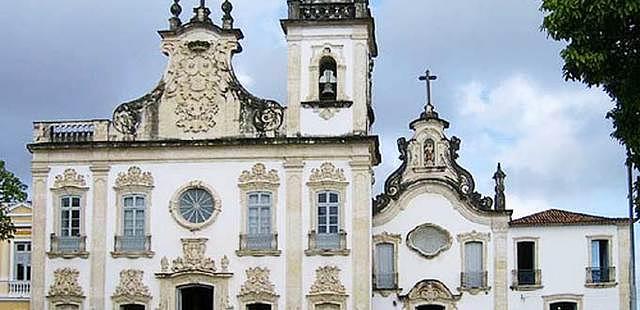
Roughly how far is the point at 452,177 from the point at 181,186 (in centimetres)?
849

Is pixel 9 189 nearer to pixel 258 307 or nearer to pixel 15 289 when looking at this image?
pixel 258 307

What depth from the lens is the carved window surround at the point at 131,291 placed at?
33.3 m

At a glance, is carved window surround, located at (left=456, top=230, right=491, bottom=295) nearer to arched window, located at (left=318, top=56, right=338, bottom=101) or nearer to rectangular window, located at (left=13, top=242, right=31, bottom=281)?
arched window, located at (left=318, top=56, right=338, bottom=101)

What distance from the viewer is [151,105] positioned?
34.4 metres

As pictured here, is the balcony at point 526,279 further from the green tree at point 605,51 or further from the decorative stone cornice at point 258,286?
the green tree at point 605,51

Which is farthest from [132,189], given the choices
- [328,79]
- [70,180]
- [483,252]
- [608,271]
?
[608,271]

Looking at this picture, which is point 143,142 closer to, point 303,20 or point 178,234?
point 178,234

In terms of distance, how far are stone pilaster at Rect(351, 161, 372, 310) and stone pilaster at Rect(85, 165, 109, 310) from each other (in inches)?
278

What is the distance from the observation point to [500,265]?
3584 cm

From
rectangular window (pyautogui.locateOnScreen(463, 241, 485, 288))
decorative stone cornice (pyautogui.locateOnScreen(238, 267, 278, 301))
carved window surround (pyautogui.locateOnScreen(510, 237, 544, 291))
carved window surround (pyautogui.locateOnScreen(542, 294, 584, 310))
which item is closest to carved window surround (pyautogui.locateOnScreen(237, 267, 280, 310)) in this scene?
decorative stone cornice (pyautogui.locateOnScreen(238, 267, 278, 301))

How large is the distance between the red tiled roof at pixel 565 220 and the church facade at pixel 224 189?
2195 millimetres

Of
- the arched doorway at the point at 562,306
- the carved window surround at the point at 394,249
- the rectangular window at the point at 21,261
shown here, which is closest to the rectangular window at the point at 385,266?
the carved window surround at the point at 394,249

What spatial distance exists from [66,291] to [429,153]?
11.8 m

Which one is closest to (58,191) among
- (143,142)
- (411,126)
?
(143,142)
